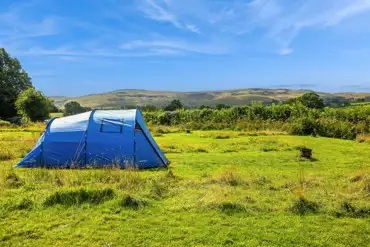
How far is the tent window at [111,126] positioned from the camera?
13.3 meters

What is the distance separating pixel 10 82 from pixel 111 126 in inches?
2147

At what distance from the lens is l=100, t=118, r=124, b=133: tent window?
13.3 m

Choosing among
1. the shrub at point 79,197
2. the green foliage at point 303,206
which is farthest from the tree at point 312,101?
the shrub at point 79,197

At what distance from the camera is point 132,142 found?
1322 centimetres

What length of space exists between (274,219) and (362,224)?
1.64 m

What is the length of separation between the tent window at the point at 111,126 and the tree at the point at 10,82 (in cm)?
4895

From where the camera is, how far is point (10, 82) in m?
59.9

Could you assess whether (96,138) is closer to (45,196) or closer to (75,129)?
(75,129)

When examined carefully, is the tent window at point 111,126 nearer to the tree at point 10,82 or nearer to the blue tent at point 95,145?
the blue tent at point 95,145

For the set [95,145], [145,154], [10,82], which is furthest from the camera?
[10,82]

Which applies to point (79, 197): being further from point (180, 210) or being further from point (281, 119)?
point (281, 119)

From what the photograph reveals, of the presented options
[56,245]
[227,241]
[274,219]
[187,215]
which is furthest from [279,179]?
[56,245]

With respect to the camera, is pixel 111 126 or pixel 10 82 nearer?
pixel 111 126

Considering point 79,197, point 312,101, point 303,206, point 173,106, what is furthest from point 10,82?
point 303,206
